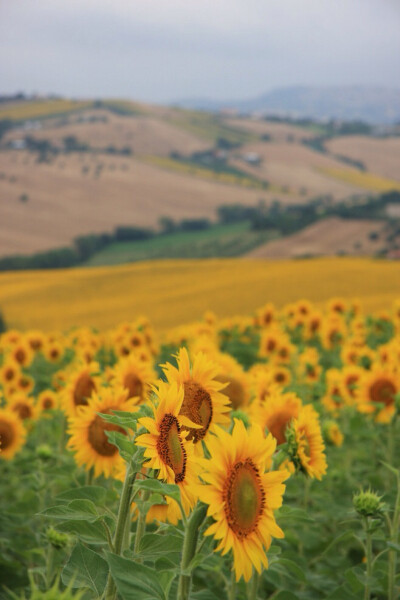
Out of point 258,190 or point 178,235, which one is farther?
point 258,190

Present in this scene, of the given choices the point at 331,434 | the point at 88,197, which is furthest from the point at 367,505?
the point at 88,197

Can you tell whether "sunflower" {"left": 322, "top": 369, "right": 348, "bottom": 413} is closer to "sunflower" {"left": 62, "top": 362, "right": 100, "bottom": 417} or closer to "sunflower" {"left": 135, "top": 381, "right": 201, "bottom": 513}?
"sunflower" {"left": 62, "top": 362, "right": 100, "bottom": 417}

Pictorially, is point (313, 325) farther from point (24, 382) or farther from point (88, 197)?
point (88, 197)

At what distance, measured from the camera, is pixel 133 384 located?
12.7ft

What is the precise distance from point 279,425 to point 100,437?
2.78ft

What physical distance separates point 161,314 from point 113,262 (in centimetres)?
1394

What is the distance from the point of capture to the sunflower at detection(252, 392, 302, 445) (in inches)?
127

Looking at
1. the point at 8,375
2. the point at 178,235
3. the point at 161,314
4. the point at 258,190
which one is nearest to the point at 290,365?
the point at 8,375

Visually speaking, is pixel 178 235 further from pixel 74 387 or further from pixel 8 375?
pixel 74 387

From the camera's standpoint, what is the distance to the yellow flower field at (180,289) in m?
18.0

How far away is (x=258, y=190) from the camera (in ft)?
191

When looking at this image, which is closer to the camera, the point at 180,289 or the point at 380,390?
the point at 380,390

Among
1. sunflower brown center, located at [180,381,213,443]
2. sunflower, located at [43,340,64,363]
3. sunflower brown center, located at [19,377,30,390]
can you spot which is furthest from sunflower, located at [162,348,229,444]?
sunflower, located at [43,340,64,363]

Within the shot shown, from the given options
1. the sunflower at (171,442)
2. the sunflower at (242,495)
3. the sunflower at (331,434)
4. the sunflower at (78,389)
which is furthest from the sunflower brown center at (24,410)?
the sunflower at (242,495)
